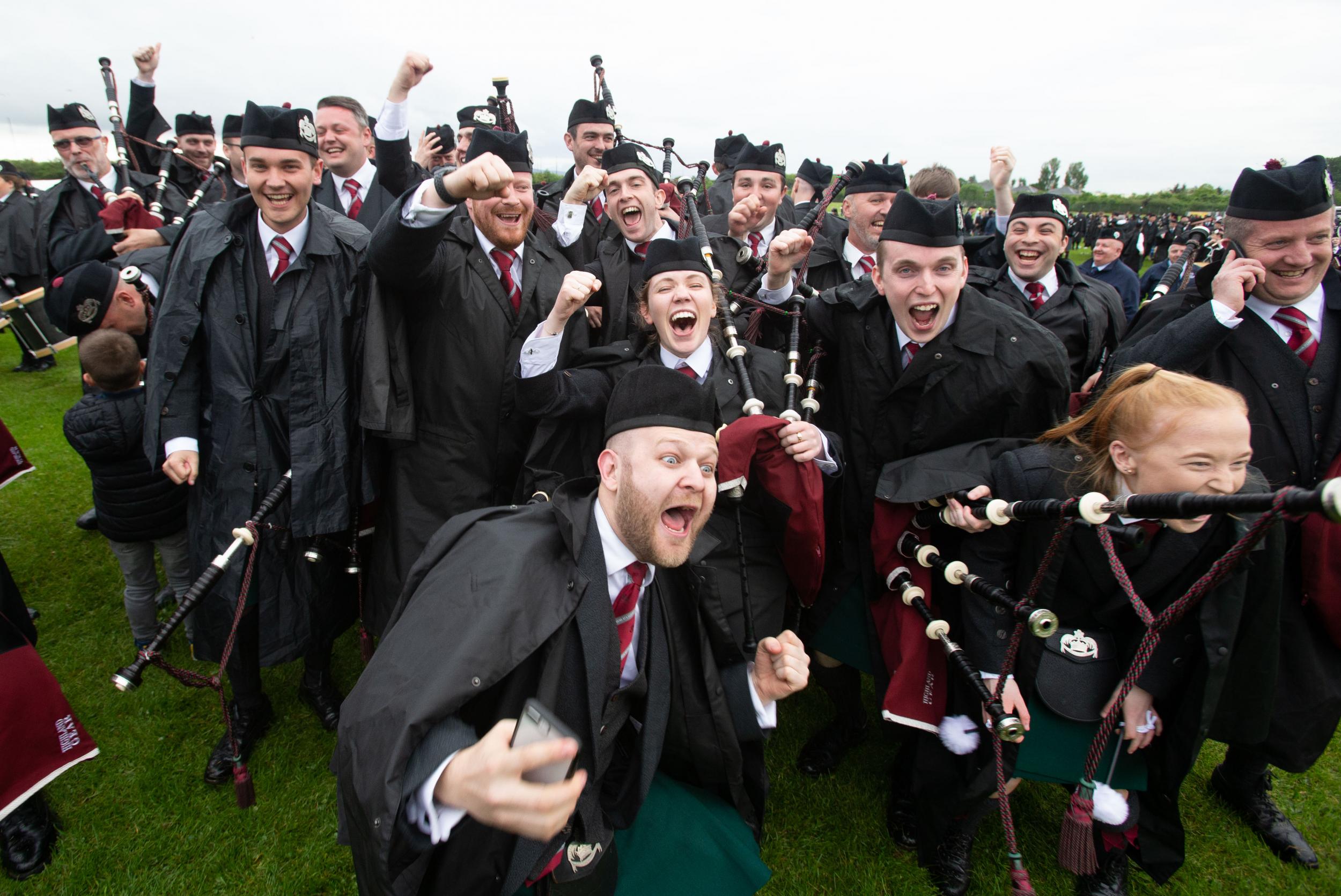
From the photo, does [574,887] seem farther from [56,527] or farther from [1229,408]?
[56,527]

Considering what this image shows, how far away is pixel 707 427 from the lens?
8.25ft

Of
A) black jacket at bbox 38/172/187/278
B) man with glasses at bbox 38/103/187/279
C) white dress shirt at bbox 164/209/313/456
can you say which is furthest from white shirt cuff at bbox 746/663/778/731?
man with glasses at bbox 38/103/187/279

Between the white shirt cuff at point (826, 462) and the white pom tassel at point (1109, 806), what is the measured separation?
163cm

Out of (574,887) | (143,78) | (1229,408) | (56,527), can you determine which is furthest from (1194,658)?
(143,78)

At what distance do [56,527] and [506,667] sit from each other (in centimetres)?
664

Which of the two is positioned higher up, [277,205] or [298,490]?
[277,205]

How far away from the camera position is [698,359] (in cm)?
354

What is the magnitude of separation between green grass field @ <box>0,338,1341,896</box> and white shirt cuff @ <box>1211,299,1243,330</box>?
255 centimetres

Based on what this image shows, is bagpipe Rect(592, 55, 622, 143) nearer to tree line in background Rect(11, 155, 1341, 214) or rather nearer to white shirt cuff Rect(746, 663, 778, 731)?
white shirt cuff Rect(746, 663, 778, 731)

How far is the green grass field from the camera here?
10.5ft

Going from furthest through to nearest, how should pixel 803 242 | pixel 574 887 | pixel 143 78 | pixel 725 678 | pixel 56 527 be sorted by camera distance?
pixel 143 78 < pixel 56 527 < pixel 803 242 < pixel 725 678 < pixel 574 887

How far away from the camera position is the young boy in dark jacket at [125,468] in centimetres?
396

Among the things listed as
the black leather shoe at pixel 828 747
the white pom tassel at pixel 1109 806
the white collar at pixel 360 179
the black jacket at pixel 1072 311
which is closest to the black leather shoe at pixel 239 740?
the black leather shoe at pixel 828 747

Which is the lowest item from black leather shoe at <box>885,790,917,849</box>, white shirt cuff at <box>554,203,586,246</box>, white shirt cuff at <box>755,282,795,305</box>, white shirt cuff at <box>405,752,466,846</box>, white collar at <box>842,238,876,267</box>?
black leather shoe at <box>885,790,917,849</box>
